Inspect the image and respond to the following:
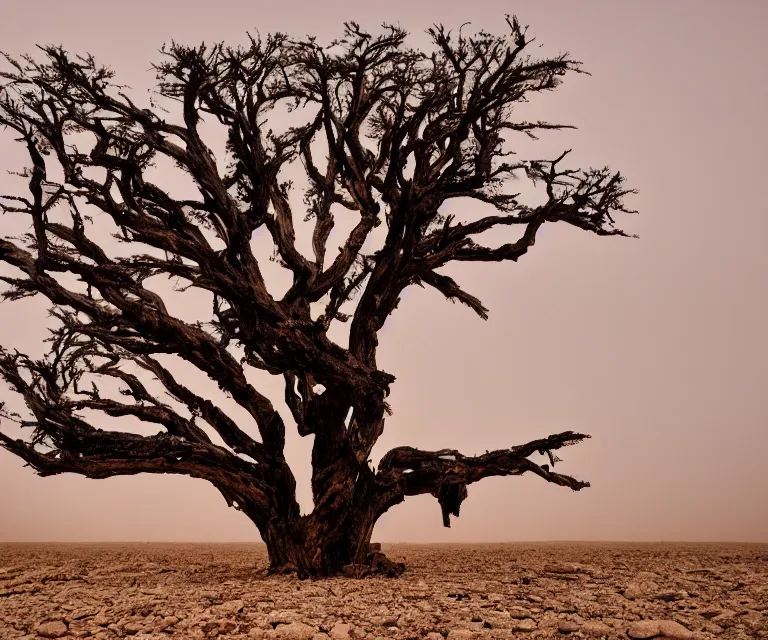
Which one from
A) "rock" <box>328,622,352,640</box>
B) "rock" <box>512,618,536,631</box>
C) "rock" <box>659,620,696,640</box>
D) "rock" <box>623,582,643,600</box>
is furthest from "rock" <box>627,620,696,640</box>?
"rock" <box>328,622,352,640</box>

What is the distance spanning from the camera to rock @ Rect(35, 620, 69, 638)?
6223mm

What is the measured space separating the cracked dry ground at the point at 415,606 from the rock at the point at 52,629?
0.05ft

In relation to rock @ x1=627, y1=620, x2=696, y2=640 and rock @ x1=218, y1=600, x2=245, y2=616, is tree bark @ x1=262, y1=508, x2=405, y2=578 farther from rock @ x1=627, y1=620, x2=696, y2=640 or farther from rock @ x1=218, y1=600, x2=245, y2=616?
rock @ x1=627, y1=620, x2=696, y2=640

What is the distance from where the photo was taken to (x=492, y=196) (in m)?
11.9

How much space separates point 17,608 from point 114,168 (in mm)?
6402

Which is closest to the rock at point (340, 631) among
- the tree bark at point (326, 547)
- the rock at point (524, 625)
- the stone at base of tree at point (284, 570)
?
the rock at point (524, 625)

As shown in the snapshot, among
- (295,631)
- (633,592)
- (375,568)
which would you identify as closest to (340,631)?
(295,631)

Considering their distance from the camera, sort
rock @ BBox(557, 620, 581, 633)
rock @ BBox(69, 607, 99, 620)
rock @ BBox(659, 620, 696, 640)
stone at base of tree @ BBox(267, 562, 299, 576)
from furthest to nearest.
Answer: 1. stone at base of tree @ BBox(267, 562, 299, 576)
2. rock @ BBox(69, 607, 99, 620)
3. rock @ BBox(557, 620, 581, 633)
4. rock @ BBox(659, 620, 696, 640)

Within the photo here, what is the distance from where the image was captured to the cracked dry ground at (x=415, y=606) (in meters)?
5.98

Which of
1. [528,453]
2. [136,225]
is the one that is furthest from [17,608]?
[528,453]

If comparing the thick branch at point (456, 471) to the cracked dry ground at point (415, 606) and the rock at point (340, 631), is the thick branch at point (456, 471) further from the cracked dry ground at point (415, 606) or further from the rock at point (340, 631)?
the rock at point (340, 631)

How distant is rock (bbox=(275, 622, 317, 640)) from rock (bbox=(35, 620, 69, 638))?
2.12 m

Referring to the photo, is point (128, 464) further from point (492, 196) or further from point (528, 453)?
point (492, 196)

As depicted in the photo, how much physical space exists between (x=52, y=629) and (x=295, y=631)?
8.02 feet
